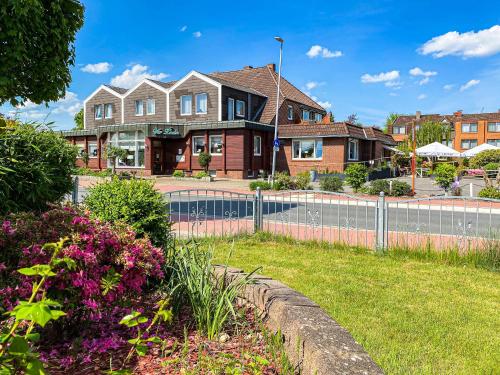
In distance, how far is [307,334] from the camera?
2.43 m

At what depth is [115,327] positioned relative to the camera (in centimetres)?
290

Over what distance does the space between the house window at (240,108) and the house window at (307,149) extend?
215 inches

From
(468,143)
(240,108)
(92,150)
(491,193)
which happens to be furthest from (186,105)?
(468,143)

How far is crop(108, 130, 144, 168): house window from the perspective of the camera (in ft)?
116

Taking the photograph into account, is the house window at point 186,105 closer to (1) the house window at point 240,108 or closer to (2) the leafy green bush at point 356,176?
(1) the house window at point 240,108

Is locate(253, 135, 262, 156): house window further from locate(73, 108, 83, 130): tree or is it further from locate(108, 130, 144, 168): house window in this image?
locate(73, 108, 83, 130): tree

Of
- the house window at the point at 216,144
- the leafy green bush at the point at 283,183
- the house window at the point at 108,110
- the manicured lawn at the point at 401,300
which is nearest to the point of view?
the manicured lawn at the point at 401,300

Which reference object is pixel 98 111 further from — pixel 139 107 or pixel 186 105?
pixel 186 105

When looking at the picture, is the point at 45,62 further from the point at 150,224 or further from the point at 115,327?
the point at 115,327

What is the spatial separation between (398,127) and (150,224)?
95371 mm

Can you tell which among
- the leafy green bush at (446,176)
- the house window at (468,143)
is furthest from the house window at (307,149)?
the house window at (468,143)

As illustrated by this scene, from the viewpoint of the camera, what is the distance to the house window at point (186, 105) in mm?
36531

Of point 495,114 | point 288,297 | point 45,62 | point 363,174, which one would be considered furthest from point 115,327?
point 495,114

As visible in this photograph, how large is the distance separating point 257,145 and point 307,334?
31756 mm
